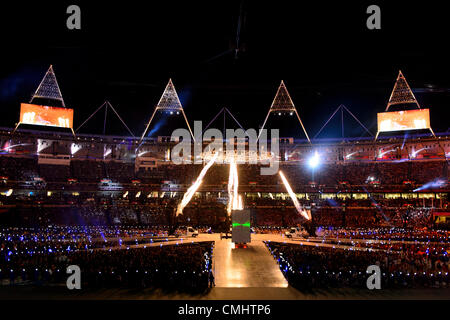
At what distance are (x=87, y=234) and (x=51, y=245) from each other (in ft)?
22.9

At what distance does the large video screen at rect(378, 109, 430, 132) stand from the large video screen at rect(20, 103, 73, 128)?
41.9 metres

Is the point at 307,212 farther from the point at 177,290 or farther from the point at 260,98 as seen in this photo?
the point at 177,290

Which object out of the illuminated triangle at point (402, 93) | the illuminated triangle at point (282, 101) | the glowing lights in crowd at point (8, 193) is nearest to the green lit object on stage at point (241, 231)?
the illuminated triangle at point (282, 101)

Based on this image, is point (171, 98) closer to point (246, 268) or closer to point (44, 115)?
point (44, 115)

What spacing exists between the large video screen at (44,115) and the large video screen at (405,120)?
1651 inches

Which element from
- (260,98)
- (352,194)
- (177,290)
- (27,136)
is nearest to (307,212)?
(352,194)

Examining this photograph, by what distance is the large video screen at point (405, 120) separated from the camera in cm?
4119

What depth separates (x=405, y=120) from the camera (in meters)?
42.3

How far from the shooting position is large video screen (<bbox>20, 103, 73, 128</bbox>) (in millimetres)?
40125

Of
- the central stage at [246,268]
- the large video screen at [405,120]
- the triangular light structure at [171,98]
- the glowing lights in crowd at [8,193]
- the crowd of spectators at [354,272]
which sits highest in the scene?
the triangular light structure at [171,98]

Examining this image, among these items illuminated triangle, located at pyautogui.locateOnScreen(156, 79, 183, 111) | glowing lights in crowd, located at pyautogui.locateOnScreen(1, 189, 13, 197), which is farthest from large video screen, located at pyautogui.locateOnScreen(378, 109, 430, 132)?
glowing lights in crowd, located at pyautogui.locateOnScreen(1, 189, 13, 197)

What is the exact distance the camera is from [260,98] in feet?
156

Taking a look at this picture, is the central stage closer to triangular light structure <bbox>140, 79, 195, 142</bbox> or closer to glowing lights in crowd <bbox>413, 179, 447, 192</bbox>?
triangular light structure <bbox>140, 79, 195, 142</bbox>

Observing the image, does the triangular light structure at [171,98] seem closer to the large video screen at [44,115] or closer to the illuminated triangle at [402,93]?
the large video screen at [44,115]
